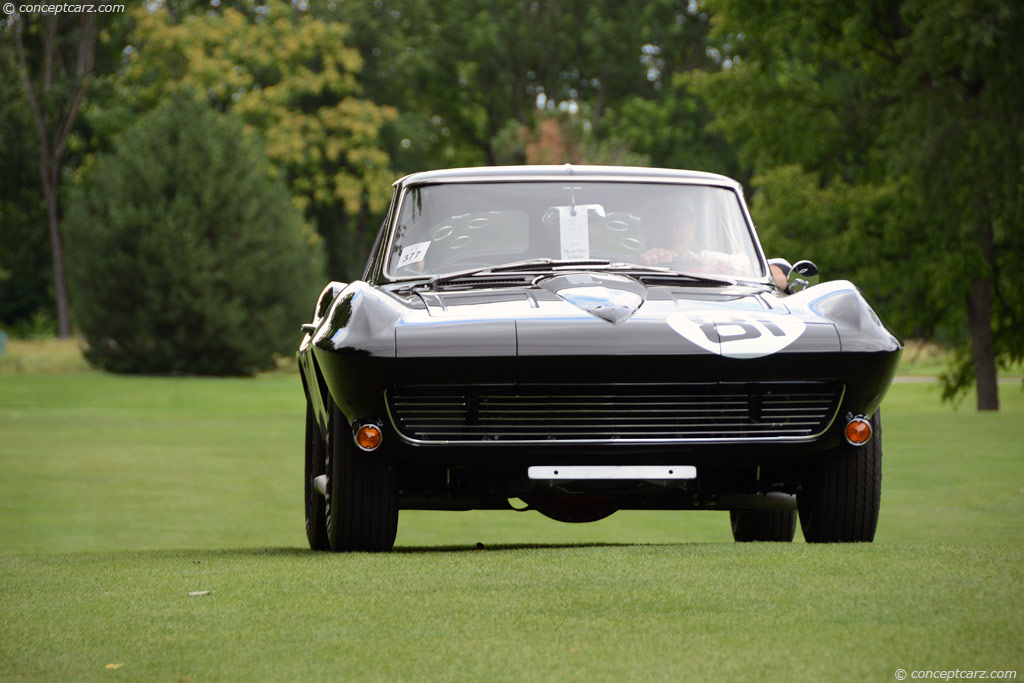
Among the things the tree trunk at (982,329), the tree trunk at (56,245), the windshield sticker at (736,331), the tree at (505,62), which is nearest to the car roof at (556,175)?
the windshield sticker at (736,331)

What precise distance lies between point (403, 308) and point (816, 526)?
80.7 inches

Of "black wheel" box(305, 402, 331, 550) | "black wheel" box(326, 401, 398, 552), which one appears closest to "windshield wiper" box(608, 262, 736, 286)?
"black wheel" box(326, 401, 398, 552)

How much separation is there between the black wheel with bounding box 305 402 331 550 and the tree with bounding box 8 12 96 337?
52.5 m

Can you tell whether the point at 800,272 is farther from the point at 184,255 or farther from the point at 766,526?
the point at 184,255

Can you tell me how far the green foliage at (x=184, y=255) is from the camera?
4328 centimetres

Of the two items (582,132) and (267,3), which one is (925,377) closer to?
(582,132)

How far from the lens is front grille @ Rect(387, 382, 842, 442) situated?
5.82 metres

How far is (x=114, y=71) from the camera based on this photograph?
222 feet

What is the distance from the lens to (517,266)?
6941 mm

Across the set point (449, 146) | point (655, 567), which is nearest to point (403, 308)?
point (655, 567)

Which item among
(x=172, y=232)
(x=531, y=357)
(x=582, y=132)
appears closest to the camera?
(x=531, y=357)

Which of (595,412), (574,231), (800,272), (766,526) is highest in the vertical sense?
(574,231)

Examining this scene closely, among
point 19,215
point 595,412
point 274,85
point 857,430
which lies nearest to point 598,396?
point 595,412

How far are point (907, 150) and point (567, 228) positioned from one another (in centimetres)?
1771
